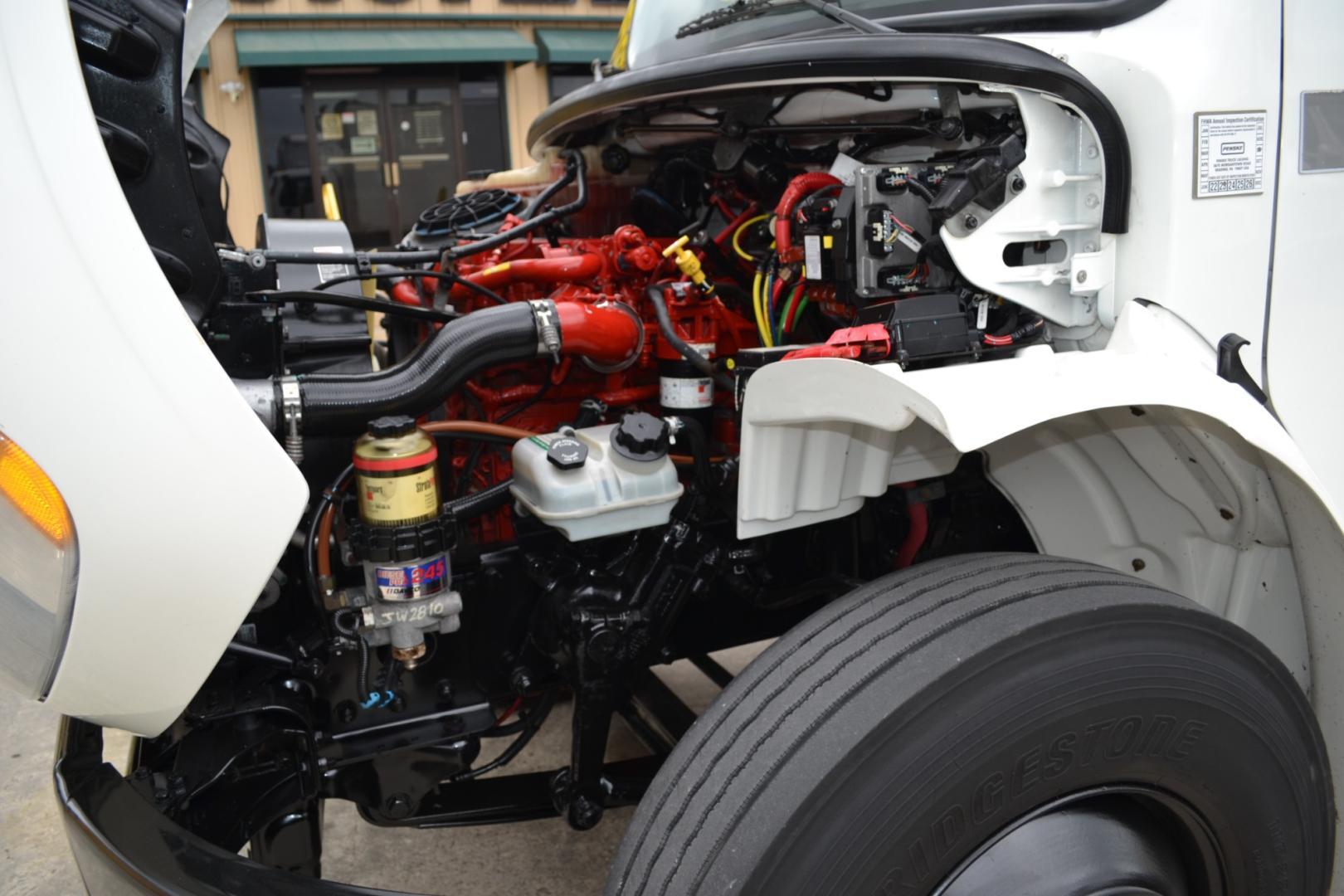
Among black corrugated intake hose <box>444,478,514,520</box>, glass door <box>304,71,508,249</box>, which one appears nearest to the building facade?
glass door <box>304,71,508,249</box>

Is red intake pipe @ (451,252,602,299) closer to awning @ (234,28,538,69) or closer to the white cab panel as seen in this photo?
the white cab panel

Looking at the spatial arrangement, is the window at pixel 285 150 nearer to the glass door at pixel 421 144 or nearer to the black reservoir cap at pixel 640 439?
the glass door at pixel 421 144

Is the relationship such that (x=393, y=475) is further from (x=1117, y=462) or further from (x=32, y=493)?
(x=1117, y=462)

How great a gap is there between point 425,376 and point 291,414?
0.25m

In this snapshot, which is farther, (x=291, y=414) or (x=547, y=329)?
(x=547, y=329)

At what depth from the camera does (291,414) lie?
1702mm

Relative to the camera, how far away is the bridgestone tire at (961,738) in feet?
4.02

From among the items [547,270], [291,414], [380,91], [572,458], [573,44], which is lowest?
[572,458]

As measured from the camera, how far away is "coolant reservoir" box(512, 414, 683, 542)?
181 cm

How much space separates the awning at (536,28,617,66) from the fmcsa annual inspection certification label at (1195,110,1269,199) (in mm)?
11478

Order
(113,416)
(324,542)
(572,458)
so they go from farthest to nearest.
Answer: (324,542) → (572,458) → (113,416)

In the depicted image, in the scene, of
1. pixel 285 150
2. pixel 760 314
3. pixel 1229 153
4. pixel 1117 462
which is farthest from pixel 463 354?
pixel 285 150

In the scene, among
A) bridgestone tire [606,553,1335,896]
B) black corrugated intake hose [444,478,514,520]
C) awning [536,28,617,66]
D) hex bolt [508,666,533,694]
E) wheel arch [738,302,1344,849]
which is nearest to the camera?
bridgestone tire [606,553,1335,896]

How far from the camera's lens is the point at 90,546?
3.68ft
